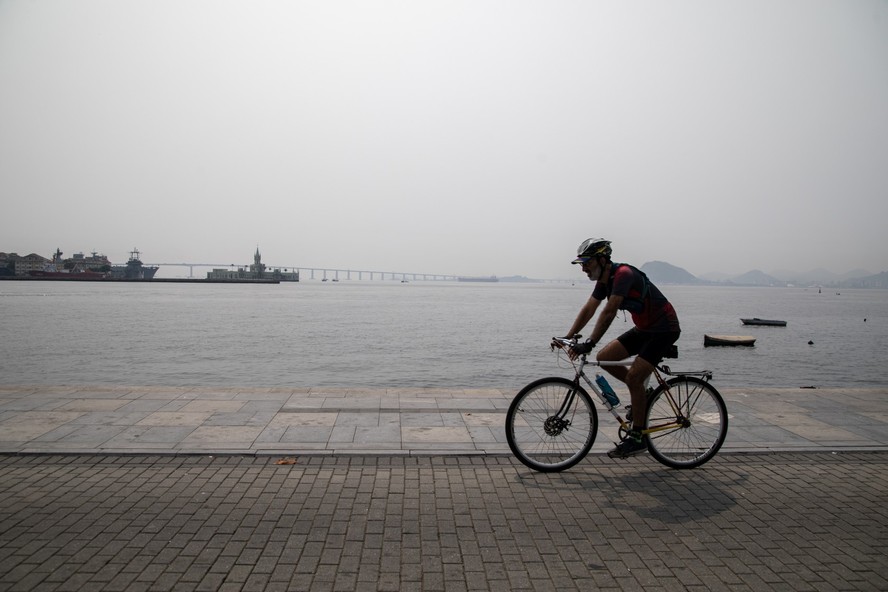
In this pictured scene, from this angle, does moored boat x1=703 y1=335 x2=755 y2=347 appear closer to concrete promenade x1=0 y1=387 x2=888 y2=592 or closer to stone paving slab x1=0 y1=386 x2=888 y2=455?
stone paving slab x1=0 y1=386 x2=888 y2=455

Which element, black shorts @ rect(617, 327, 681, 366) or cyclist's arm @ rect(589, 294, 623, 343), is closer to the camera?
cyclist's arm @ rect(589, 294, 623, 343)

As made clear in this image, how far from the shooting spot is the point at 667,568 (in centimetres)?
380

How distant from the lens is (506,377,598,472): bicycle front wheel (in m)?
5.61

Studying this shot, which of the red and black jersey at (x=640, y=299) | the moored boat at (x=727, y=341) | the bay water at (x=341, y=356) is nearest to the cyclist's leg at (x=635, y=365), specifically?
the red and black jersey at (x=640, y=299)

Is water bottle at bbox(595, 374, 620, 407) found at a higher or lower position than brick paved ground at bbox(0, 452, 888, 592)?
higher

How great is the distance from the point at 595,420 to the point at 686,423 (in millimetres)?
871

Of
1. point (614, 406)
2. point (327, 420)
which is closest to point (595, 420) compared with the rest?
point (614, 406)

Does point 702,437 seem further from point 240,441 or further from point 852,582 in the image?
point 240,441

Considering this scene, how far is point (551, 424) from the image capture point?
18.9 ft

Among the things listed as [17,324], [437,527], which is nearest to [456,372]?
[437,527]

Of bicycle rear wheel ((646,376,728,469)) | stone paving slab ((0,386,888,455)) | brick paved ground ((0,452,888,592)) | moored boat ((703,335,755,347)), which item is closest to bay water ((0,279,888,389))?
moored boat ((703,335,755,347))

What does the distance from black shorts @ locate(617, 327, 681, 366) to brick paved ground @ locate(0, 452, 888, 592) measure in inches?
42.9

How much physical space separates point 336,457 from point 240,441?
114 cm

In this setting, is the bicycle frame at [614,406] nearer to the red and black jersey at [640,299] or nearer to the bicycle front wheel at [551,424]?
the bicycle front wheel at [551,424]
